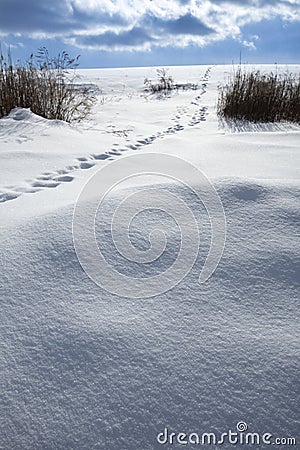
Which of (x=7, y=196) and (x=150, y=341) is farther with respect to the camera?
(x=7, y=196)

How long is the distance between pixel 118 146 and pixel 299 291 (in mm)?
2515

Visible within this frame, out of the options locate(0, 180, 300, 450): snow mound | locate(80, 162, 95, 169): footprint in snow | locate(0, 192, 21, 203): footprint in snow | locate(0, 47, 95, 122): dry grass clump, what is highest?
locate(0, 47, 95, 122): dry grass clump

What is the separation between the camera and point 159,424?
0.59 metres

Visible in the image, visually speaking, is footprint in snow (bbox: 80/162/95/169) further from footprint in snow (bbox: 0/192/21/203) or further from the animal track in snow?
footprint in snow (bbox: 0/192/21/203)

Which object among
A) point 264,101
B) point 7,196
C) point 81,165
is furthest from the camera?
point 264,101

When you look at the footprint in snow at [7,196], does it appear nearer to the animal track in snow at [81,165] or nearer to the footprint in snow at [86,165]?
the animal track in snow at [81,165]

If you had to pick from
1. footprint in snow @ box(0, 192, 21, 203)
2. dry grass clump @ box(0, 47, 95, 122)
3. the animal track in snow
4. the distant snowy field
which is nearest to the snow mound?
the distant snowy field

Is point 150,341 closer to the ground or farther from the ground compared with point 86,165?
closer to the ground

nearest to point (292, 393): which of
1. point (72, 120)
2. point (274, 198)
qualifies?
point (274, 198)

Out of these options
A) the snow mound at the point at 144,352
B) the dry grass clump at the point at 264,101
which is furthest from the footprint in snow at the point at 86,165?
the dry grass clump at the point at 264,101

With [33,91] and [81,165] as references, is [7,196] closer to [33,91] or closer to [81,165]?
[81,165]

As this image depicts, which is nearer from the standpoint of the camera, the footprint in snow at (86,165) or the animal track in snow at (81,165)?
the animal track in snow at (81,165)

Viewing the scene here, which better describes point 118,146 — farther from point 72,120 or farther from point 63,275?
point 63,275

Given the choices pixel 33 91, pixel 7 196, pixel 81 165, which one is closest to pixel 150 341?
pixel 7 196
